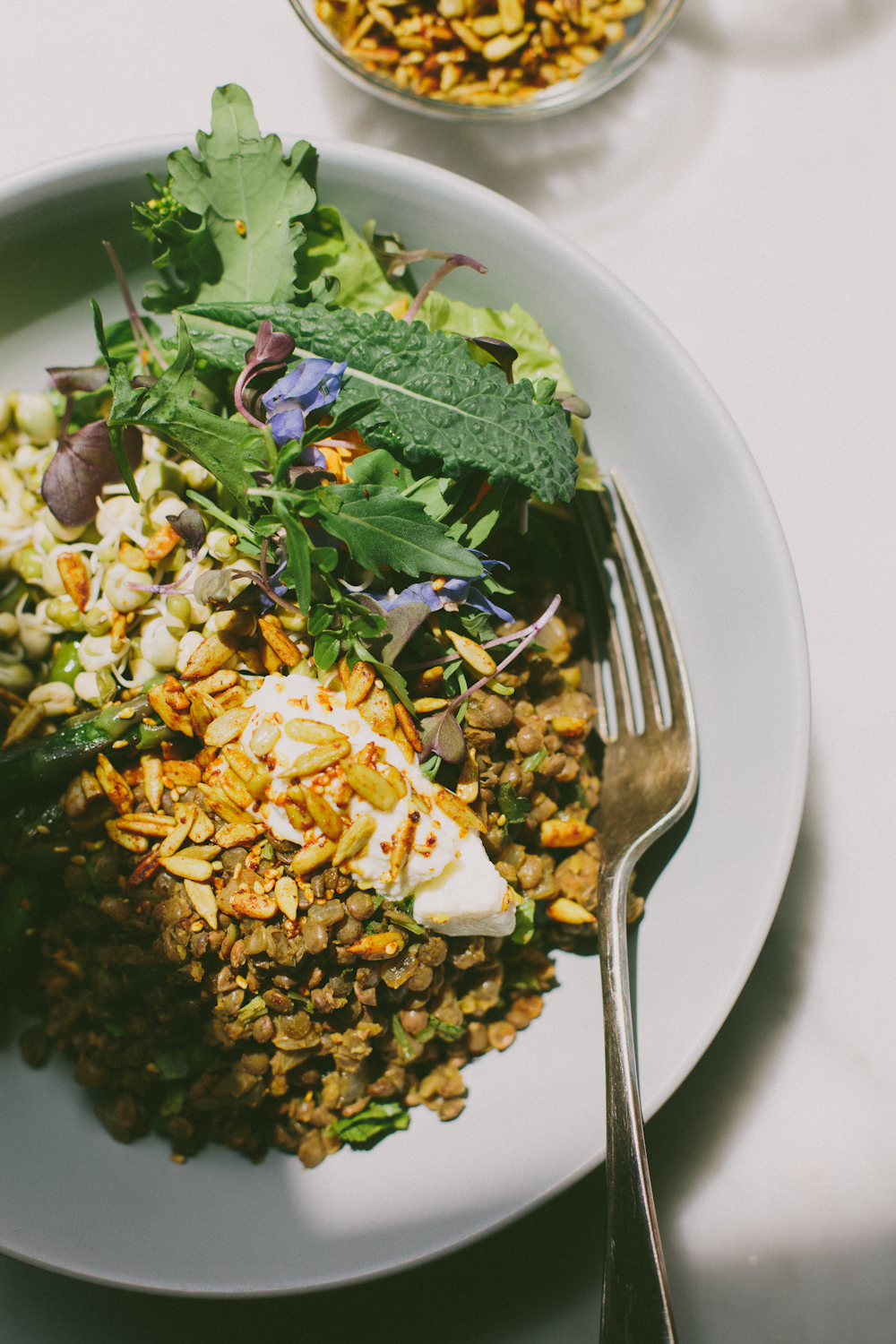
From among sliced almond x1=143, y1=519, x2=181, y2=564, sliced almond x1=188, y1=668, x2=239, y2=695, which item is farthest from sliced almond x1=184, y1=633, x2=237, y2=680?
sliced almond x1=143, y1=519, x2=181, y2=564

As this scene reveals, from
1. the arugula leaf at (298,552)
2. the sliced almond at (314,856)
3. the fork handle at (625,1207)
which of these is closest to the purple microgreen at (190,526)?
the arugula leaf at (298,552)

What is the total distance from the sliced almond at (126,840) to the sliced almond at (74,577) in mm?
486

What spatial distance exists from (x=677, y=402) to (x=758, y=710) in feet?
2.19

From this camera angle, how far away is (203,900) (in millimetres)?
1651

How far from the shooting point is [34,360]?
2.09 meters

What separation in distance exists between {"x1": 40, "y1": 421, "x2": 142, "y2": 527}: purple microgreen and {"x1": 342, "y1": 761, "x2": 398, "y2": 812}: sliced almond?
91cm

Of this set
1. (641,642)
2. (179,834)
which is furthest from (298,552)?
(641,642)

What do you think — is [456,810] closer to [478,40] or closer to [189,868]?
[189,868]

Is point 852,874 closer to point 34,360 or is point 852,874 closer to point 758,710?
point 758,710

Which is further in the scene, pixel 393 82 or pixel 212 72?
pixel 212 72

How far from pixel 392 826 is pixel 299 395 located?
2.68 ft

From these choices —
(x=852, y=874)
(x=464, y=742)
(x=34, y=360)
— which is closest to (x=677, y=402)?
(x=464, y=742)

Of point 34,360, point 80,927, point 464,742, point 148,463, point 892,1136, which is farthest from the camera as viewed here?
point 892,1136

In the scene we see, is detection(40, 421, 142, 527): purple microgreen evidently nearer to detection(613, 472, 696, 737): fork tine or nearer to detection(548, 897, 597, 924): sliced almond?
detection(613, 472, 696, 737): fork tine
